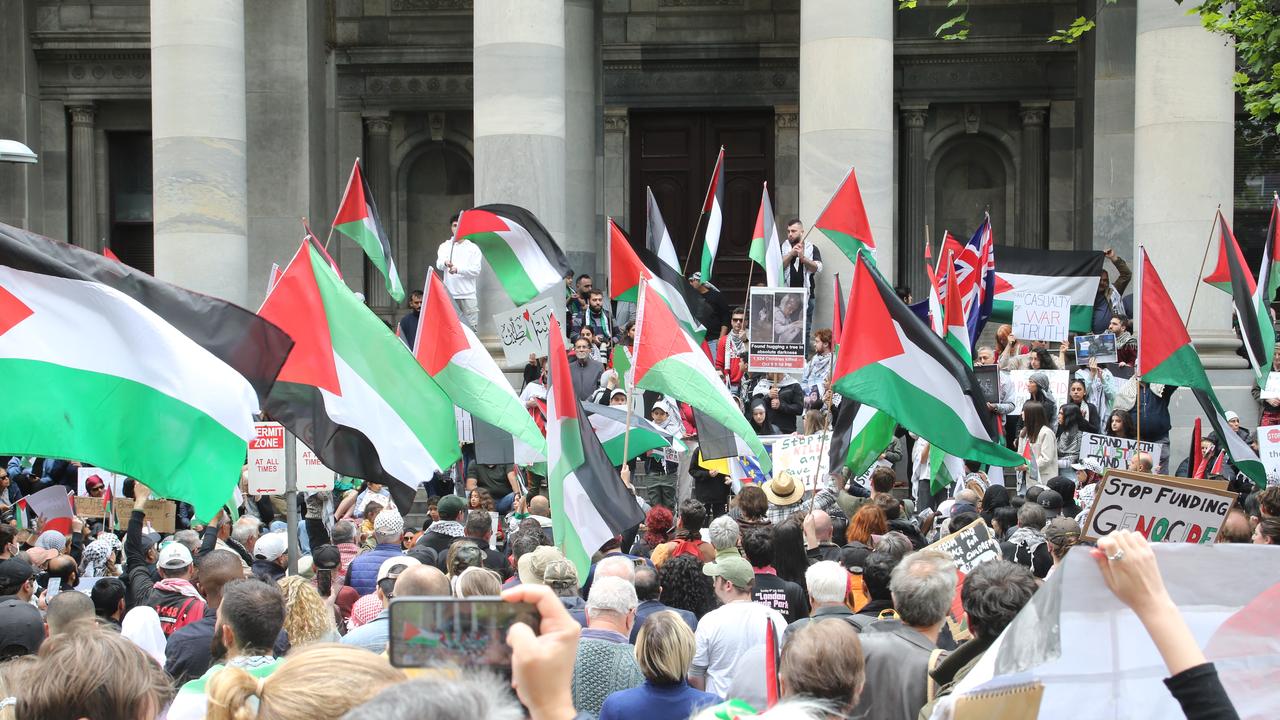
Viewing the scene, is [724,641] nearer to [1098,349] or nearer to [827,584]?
[827,584]

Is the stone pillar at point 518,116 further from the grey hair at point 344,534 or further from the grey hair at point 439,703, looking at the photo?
the grey hair at point 439,703

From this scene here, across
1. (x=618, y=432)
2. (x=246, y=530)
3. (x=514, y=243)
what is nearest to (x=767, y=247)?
(x=514, y=243)

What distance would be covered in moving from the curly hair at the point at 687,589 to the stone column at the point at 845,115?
11.6 metres

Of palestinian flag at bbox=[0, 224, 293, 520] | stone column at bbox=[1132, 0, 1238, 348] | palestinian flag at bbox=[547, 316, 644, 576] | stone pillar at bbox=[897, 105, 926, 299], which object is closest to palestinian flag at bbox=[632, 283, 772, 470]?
palestinian flag at bbox=[547, 316, 644, 576]

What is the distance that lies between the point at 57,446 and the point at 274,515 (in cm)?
895

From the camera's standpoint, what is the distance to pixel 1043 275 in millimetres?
19859

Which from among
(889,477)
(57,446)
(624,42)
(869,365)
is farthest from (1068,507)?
(624,42)

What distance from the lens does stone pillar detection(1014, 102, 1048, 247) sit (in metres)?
26.8

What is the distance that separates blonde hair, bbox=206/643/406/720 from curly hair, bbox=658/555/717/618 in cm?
465

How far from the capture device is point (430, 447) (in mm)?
9875

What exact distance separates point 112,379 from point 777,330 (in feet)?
36.2

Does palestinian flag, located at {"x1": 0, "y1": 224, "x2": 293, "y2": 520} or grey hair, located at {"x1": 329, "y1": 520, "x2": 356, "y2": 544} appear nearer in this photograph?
palestinian flag, located at {"x1": 0, "y1": 224, "x2": 293, "y2": 520}

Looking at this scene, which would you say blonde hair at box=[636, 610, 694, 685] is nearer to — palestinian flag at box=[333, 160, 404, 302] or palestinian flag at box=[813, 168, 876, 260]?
palestinian flag at box=[333, 160, 404, 302]

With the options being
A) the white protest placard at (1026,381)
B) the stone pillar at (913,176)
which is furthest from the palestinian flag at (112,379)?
the stone pillar at (913,176)
